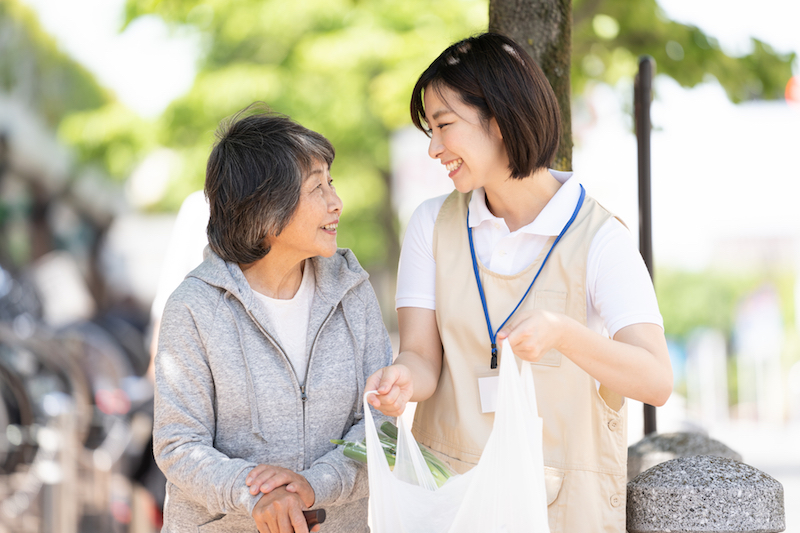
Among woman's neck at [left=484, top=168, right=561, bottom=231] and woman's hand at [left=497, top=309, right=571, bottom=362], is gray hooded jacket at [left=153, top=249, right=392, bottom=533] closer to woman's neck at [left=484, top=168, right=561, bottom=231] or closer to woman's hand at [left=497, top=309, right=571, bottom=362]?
woman's neck at [left=484, top=168, right=561, bottom=231]

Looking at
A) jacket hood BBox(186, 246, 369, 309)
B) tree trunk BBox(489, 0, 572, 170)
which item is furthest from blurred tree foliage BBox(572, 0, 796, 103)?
jacket hood BBox(186, 246, 369, 309)

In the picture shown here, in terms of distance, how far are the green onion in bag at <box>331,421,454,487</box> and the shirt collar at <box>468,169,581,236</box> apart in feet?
1.89

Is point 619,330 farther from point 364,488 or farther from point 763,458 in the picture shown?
point 763,458

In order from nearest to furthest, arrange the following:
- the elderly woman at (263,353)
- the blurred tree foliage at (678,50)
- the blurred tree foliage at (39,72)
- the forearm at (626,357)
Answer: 1. the forearm at (626,357)
2. the elderly woman at (263,353)
3. the blurred tree foliage at (678,50)
4. the blurred tree foliage at (39,72)

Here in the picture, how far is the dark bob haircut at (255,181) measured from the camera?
1971 mm

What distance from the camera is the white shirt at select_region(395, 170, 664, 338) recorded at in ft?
5.94

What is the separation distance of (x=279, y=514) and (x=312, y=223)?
0.71 m

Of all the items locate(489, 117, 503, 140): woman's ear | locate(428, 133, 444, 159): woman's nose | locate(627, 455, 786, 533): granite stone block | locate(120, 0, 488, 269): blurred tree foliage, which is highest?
locate(120, 0, 488, 269): blurred tree foliage

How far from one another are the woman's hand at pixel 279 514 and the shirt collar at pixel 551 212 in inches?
32.6

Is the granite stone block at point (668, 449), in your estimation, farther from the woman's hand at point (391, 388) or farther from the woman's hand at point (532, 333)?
the woman's hand at point (532, 333)

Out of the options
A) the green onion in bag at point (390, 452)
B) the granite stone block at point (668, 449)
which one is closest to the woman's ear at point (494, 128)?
the green onion in bag at point (390, 452)

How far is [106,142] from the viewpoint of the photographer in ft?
30.4

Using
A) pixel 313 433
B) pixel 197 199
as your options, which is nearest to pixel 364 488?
pixel 313 433

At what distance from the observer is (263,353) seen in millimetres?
1956
